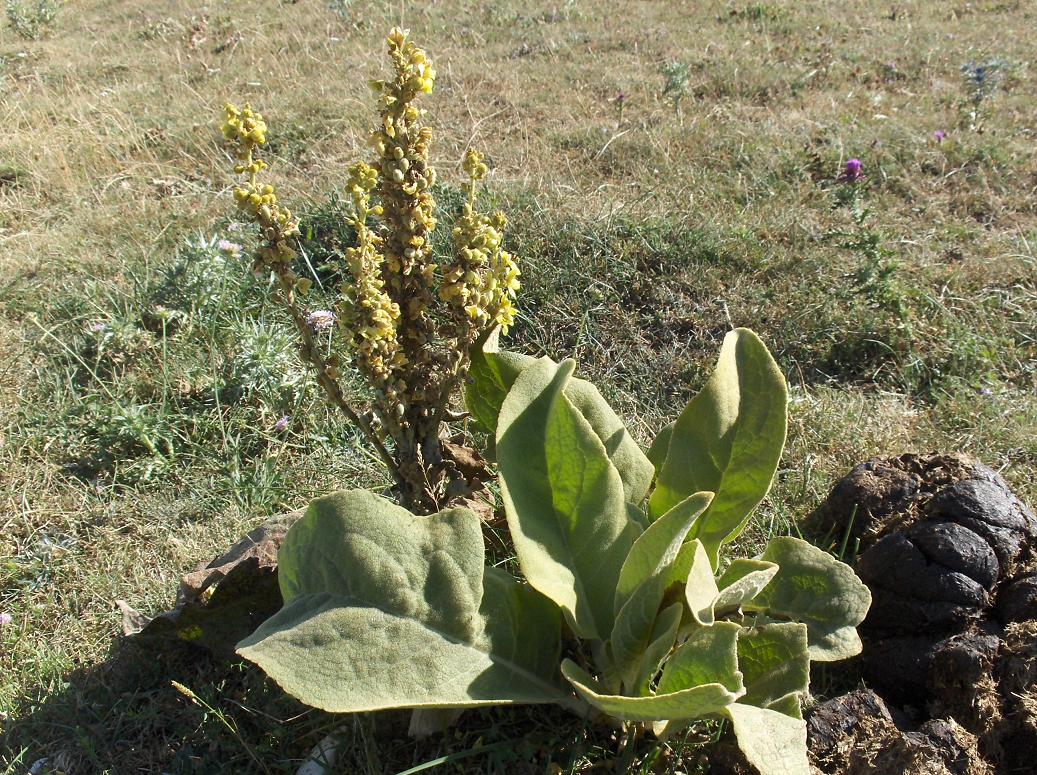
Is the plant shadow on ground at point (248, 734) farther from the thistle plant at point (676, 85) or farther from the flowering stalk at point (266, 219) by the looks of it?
the thistle plant at point (676, 85)

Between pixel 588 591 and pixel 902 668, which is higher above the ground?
pixel 588 591

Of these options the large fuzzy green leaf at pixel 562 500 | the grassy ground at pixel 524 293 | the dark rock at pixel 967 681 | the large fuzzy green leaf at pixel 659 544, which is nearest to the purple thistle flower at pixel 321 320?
the grassy ground at pixel 524 293

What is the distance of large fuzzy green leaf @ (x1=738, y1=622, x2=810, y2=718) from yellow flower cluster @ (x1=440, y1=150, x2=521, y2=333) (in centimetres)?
93

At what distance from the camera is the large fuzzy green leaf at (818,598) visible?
1.90 m

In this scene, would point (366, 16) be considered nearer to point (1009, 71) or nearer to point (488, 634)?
point (1009, 71)

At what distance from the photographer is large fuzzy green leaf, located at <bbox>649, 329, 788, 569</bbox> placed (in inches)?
76.5

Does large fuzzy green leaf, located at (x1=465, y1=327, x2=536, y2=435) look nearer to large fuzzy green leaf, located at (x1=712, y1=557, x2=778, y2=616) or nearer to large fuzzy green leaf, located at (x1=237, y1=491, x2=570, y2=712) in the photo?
large fuzzy green leaf, located at (x1=237, y1=491, x2=570, y2=712)

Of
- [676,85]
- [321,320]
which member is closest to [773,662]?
[321,320]

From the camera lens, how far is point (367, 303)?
1.82 metres

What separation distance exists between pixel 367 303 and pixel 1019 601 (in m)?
1.69

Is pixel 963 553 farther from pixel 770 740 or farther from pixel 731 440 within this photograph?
pixel 770 740

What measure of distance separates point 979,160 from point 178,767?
4818mm

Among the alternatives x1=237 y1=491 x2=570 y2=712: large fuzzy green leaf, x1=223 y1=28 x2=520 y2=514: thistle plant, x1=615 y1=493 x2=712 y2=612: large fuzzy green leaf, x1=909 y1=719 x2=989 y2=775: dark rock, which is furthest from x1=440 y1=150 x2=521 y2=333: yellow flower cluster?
x1=909 y1=719 x2=989 y2=775: dark rock

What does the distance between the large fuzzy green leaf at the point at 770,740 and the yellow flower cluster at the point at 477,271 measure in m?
1.01
